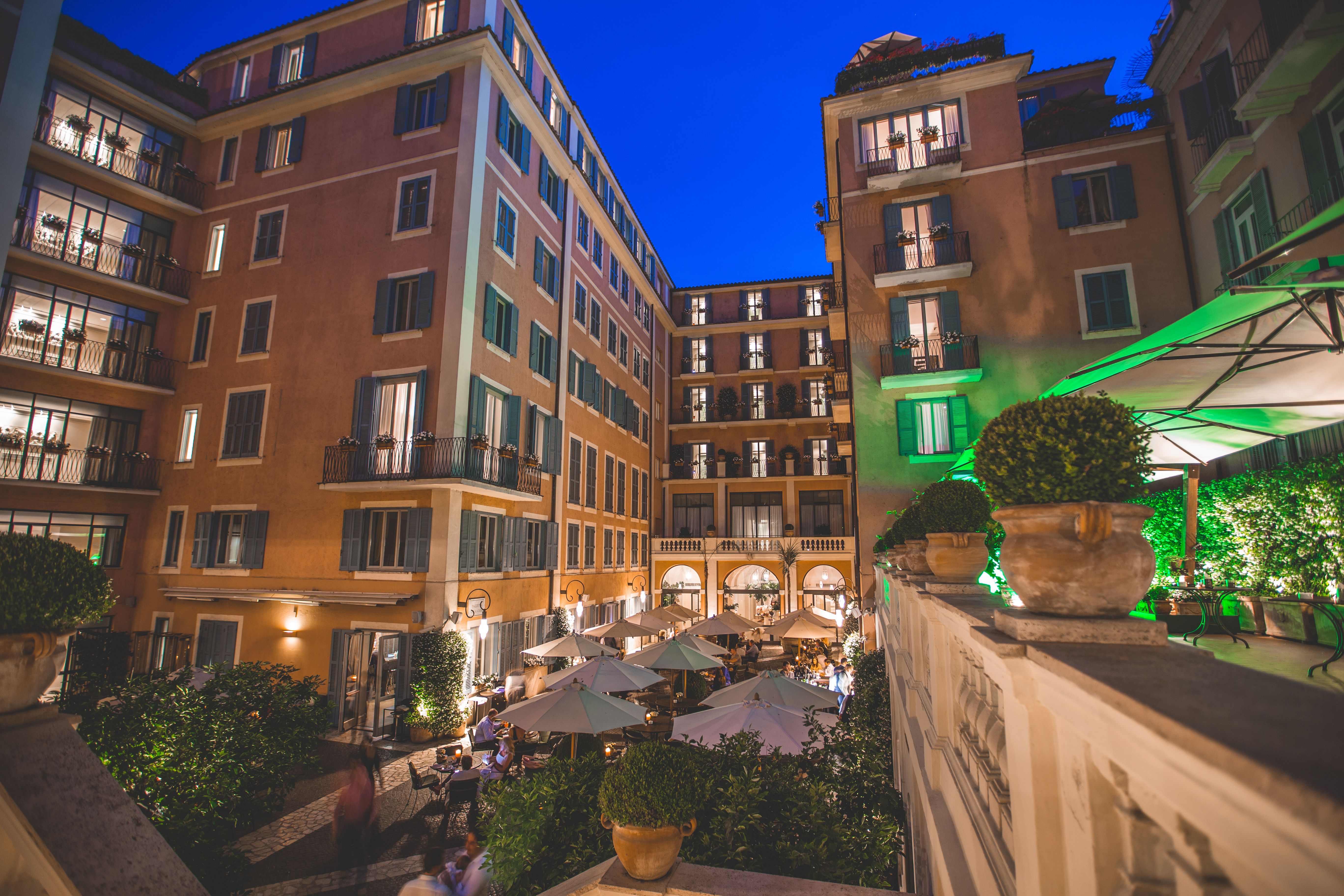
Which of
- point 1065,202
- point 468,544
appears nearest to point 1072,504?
point 468,544

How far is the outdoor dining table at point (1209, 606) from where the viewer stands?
7531 mm

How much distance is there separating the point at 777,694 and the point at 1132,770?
927 centimetres

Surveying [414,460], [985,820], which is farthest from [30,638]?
[414,460]

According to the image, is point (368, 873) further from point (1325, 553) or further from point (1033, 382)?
point (1033, 382)

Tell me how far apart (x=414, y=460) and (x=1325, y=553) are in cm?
1570

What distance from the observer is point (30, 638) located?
4.11 m

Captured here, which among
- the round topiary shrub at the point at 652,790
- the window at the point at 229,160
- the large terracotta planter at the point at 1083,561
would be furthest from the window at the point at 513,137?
the large terracotta planter at the point at 1083,561

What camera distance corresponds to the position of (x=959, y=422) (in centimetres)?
1700

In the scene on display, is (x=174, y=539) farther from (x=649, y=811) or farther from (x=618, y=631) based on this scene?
(x=649, y=811)

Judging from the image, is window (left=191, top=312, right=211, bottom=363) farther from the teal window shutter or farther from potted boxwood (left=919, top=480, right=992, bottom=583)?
the teal window shutter

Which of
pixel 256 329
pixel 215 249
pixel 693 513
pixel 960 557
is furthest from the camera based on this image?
pixel 693 513

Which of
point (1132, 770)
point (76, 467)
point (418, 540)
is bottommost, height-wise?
point (1132, 770)

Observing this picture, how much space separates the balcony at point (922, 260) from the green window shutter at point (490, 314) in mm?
10917

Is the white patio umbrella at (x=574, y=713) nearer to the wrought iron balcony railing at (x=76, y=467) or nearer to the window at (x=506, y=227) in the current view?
the window at (x=506, y=227)
